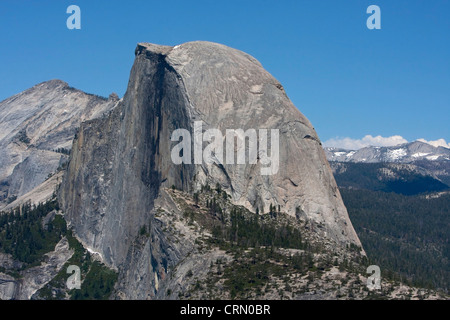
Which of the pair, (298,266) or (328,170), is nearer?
(298,266)

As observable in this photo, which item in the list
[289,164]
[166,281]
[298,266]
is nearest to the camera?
[298,266]
